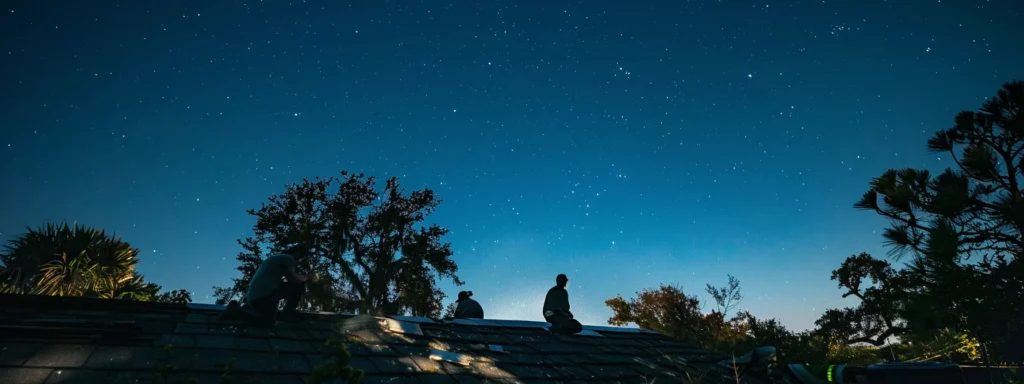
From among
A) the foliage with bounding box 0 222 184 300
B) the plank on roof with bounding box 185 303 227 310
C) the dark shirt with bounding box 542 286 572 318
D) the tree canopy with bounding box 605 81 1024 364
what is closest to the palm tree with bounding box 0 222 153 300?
the foliage with bounding box 0 222 184 300

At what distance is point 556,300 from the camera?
7707 mm

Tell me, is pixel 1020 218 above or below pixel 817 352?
above

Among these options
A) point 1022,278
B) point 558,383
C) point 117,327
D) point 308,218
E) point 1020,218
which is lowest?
point 558,383

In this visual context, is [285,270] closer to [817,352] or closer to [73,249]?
[73,249]

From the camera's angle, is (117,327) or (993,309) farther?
(993,309)

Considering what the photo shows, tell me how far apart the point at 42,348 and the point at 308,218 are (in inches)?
936

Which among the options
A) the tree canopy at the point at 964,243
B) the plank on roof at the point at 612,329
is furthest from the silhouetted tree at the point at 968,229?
the plank on roof at the point at 612,329

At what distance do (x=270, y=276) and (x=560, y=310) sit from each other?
4.26 m

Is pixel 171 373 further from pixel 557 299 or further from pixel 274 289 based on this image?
pixel 557 299

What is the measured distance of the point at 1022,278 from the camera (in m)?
11.8

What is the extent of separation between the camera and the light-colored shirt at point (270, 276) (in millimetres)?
5098

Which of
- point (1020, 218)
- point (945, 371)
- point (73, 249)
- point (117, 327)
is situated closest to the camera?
point (117, 327)

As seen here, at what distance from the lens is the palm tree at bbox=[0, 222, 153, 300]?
13.5 m

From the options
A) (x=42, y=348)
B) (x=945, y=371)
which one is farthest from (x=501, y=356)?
(x=945, y=371)
